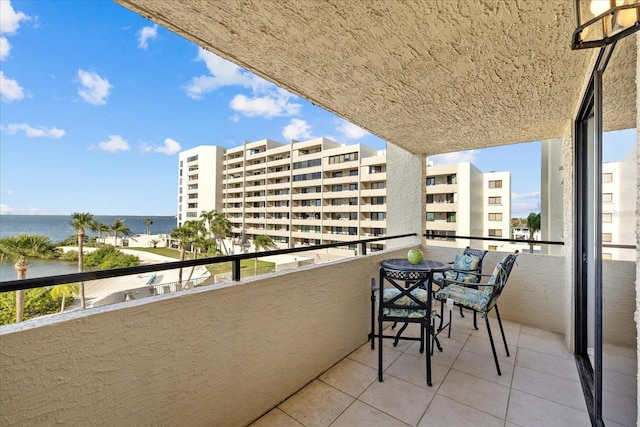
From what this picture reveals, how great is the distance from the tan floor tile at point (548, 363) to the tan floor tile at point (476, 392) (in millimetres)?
494

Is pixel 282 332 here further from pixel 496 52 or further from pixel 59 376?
pixel 496 52

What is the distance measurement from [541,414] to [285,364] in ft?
5.25

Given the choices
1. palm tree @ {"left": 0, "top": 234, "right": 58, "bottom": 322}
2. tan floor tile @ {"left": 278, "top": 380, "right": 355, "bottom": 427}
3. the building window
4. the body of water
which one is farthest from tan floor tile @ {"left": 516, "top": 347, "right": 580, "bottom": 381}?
the body of water

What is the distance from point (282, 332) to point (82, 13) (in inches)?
912

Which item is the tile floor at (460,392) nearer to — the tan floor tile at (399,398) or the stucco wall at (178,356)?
the tan floor tile at (399,398)

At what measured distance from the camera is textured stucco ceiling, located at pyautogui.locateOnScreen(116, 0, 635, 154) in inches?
44.9

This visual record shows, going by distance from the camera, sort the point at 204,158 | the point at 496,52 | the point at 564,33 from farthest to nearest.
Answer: the point at 204,158 → the point at 496,52 → the point at 564,33

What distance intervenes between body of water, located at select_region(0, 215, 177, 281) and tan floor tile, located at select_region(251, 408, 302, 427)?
96.2 ft

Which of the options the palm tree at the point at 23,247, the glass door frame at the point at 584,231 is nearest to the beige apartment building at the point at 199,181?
the palm tree at the point at 23,247

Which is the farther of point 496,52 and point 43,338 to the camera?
point 496,52

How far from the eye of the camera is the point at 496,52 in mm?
1424

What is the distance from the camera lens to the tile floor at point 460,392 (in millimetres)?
1522

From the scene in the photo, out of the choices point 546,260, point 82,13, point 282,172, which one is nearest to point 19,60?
point 82,13

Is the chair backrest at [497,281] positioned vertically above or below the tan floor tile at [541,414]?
above
